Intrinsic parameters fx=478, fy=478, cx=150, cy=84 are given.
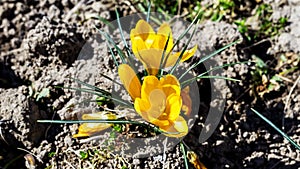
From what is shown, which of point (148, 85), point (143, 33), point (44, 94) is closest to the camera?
point (148, 85)

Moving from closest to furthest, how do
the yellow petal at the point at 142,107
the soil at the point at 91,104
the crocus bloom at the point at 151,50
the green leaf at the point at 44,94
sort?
the yellow petal at the point at 142,107 → the crocus bloom at the point at 151,50 → the soil at the point at 91,104 → the green leaf at the point at 44,94

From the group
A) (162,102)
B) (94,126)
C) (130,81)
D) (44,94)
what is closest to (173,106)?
(162,102)

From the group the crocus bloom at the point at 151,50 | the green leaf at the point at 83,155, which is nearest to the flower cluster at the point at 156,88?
the crocus bloom at the point at 151,50

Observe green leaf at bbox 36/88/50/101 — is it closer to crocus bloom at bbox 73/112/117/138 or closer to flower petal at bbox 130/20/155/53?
crocus bloom at bbox 73/112/117/138

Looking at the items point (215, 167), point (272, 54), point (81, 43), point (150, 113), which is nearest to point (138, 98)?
point (150, 113)

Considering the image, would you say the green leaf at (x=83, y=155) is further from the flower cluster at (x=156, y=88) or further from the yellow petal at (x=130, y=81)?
the yellow petal at (x=130, y=81)

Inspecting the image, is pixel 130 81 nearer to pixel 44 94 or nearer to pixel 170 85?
pixel 170 85

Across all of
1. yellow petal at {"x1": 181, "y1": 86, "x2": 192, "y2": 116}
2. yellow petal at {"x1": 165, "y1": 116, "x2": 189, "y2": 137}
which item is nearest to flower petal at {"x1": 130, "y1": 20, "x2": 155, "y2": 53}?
yellow petal at {"x1": 181, "y1": 86, "x2": 192, "y2": 116}
